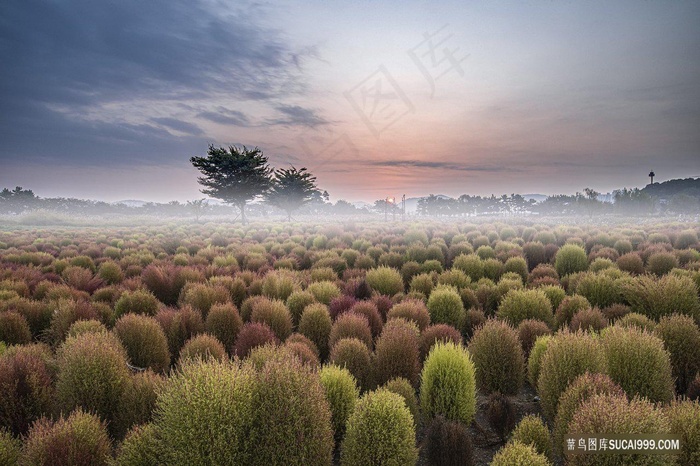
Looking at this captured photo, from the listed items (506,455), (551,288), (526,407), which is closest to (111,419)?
(506,455)

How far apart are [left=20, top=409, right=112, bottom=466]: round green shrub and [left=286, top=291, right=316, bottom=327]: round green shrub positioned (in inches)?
174

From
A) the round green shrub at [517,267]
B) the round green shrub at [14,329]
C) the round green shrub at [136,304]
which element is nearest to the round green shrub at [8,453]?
the round green shrub at [14,329]

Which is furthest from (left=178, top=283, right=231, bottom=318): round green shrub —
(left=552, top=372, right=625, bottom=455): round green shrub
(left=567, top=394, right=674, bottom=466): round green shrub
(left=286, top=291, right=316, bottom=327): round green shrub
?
(left=567, top=394, right=674, bottom=466): round green shrub

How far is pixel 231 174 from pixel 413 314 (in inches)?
1819

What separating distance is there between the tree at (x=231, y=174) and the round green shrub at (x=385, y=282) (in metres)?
39.9

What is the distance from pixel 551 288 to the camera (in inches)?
318

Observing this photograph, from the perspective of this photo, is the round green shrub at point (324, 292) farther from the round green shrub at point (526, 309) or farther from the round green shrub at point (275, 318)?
the round green shrub at point (526, 309)

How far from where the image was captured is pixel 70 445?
2.56m

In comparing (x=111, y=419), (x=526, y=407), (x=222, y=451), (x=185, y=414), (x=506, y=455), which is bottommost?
(x=526, y=407)

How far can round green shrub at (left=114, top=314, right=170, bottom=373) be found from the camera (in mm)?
4855

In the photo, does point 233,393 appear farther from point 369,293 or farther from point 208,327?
point 369,293

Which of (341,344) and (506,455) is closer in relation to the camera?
(506,455)

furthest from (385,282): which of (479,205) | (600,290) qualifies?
(479,205)

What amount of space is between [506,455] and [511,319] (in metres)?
4.60
